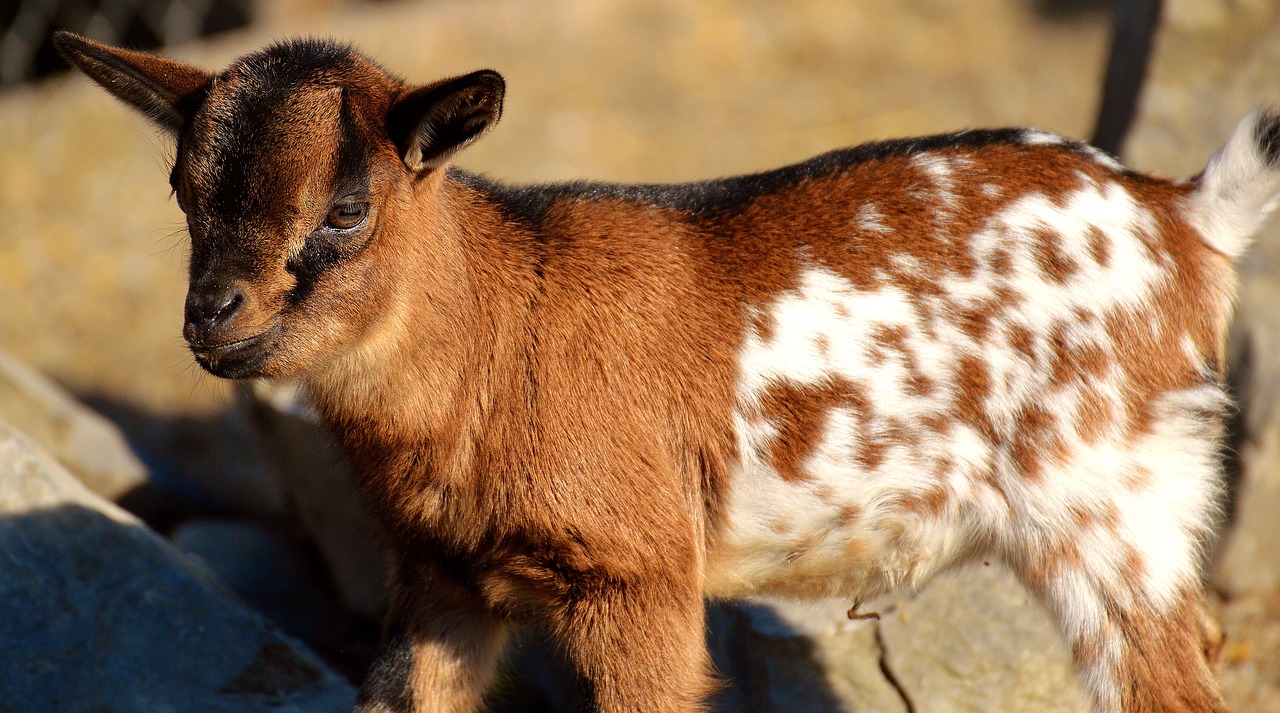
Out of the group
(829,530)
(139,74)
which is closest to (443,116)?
(139,74)

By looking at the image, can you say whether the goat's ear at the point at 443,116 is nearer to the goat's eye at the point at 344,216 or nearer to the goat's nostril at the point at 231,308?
the goat's eye at the point at 344,216

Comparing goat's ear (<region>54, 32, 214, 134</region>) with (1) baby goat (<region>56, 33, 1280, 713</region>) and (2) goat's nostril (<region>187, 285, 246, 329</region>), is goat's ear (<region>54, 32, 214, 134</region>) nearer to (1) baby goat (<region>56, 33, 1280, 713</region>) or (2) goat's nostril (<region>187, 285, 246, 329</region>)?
(1) baby goat (<region>56, 33, 1280, 713</region>)

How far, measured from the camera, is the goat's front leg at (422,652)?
358 cm

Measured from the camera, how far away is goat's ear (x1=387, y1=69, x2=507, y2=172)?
9.39ft

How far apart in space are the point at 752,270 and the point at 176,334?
438 cm

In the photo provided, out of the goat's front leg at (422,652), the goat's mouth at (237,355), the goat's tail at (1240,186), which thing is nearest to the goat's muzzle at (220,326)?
the goat's mouth at (237,355)

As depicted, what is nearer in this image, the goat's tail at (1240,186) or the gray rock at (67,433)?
the goat's tail at (1240,186)

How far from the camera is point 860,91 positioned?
8586 mm

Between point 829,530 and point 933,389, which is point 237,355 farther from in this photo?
point 933,389

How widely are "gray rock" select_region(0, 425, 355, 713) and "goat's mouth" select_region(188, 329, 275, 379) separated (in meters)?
1.32

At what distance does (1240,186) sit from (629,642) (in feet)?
6.84

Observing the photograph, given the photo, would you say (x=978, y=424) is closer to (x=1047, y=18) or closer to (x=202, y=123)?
(x=202, y=123)

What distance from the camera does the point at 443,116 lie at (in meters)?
2.97

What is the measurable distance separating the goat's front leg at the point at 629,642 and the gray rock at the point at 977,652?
1.20 metres
